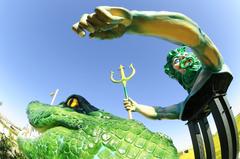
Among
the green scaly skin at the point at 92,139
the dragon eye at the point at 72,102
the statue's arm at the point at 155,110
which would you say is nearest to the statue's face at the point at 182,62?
the statue's arm at the point at 155,110

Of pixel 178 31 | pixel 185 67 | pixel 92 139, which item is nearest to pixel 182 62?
pixel 185 67

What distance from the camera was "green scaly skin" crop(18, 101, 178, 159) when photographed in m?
1.67

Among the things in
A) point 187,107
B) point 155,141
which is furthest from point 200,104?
point 155,141

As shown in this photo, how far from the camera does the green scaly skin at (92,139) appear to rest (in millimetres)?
1674

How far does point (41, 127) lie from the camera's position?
194 cm

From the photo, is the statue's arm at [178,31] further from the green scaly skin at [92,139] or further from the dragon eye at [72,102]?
the dragon eye at [72,102]

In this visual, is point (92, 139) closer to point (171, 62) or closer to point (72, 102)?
point (72, 102)

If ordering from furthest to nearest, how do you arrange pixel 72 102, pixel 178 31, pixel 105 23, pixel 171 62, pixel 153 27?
pixel 171 62, pixel 72 102, pixel 178 31, pixel 153 27, pixel 105 23

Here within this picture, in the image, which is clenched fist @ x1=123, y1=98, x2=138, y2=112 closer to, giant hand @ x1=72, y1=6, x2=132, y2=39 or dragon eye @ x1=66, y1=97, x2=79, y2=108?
dragon eye @ x1=66, y1=97, x2=79, y2=108

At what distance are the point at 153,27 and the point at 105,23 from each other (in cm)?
32

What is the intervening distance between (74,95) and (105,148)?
54cm

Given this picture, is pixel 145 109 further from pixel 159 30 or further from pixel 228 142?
pixel 159 30

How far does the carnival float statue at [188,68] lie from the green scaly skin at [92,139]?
1.15 ft

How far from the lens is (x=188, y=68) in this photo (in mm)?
2076
